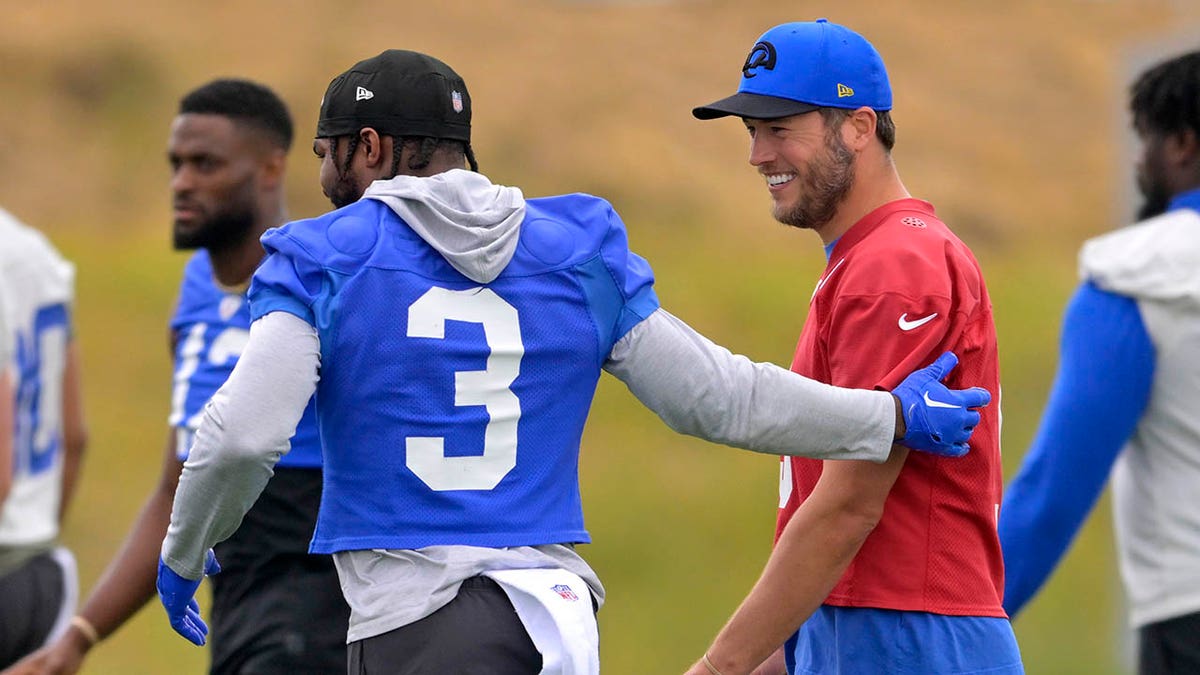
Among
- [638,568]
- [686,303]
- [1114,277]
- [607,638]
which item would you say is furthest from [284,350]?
[686,303]

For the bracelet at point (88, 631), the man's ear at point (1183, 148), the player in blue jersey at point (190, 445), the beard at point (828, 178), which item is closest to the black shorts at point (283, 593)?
the player in blue jersey at point (190, 445)

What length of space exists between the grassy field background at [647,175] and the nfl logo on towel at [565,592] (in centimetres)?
493

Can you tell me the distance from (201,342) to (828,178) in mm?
2054

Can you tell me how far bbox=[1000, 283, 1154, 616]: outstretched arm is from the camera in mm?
4246

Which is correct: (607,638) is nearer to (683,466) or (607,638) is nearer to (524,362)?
(683,466)

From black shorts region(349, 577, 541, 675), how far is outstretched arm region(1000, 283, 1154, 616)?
1644 millimetres

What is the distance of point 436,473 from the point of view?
3.16 metres

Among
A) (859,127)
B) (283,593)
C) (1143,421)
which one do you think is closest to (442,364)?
(859,127)

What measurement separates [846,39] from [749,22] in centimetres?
2961

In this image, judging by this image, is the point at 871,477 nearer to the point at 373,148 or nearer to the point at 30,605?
the point at 373,148

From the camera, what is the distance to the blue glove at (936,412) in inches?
127

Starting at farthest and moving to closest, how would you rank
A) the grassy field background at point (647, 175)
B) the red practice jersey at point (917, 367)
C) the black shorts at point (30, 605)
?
the grassy field background at point (647, 175) < the black shorts at point (30, 605) < the red practice jersey at point (917, 367)

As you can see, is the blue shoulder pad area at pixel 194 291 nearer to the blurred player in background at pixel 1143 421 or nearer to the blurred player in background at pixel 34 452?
the blurred player in background at pixel 34 452

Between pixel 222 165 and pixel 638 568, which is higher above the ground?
pixel 222 165
